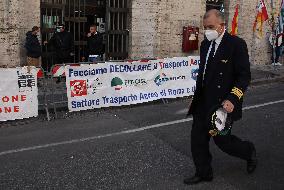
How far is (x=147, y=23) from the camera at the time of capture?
14938 mm

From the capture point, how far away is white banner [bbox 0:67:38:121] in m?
8.33

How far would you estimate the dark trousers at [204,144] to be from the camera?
510cm

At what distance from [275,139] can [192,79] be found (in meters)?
4.04

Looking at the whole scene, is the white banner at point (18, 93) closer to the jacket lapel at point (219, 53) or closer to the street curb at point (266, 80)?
the jacket lapel at point (219, 53)

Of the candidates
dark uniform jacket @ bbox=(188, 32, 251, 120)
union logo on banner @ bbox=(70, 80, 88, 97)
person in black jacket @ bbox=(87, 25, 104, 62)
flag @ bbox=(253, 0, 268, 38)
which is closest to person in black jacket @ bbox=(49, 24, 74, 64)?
person in black jacket @ bbox=(87, 25, 104, 62)

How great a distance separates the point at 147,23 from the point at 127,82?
5.68 meters

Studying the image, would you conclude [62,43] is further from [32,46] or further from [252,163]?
[252,163]

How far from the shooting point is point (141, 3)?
1466 centimetres

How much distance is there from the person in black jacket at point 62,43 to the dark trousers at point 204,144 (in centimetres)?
814

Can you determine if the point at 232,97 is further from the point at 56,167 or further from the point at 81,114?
the point at 81,114

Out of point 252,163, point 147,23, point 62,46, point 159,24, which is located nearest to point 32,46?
point 62,46

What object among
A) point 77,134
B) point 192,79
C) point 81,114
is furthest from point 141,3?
point 77,134

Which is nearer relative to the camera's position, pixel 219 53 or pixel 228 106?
pixel 228 106

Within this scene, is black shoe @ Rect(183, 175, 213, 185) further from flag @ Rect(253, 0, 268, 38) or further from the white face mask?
flag @ Rect(253, 0, 268, 38)
